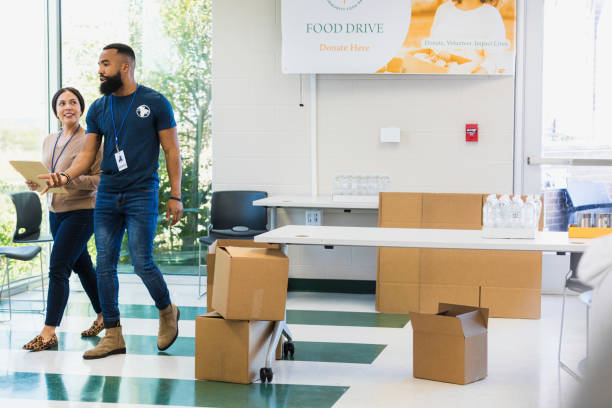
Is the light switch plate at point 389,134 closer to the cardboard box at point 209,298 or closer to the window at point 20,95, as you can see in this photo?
the cardboard box at point 209,298

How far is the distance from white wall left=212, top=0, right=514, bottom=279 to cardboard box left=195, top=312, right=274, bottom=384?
2517mm

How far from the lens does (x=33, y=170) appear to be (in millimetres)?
3703

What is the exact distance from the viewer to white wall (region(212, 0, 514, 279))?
5.49 m

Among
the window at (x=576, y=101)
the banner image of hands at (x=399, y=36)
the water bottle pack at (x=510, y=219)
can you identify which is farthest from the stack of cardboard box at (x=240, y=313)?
the window at (x=576, y=101)

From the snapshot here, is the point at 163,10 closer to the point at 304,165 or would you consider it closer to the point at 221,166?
the point at 221,166

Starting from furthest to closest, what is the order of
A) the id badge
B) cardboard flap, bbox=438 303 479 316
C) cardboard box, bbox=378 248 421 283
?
cardboard box, bbox=378 248 421 283
the id badge
cardboard flap, bbox=438 303 479 316

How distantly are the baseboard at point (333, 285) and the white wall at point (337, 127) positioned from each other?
5 centimetres

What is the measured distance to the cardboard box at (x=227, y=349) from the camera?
3197mm

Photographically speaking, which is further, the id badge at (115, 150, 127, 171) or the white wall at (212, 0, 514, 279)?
the white wall at (212, 0, 514, 279)

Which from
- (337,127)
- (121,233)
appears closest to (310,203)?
(337,127)

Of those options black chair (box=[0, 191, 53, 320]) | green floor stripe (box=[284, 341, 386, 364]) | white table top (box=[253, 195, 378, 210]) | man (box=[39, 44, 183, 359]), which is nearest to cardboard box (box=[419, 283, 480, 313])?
white table top (box=[253, 195, 378, 210])

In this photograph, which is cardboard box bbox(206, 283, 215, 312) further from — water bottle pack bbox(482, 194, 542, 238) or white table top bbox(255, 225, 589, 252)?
water bottle pack bbox(482, 194, 542, 238)

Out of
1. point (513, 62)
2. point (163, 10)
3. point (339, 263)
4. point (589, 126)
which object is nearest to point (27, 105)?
point (163, 10)

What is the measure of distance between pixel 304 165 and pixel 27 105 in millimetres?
2335
